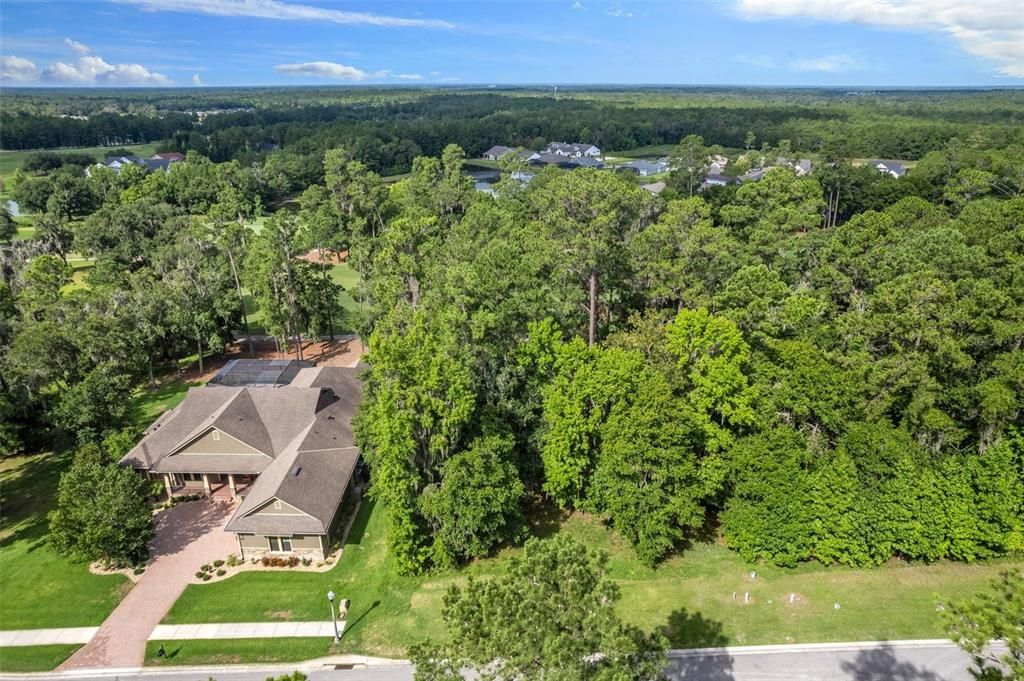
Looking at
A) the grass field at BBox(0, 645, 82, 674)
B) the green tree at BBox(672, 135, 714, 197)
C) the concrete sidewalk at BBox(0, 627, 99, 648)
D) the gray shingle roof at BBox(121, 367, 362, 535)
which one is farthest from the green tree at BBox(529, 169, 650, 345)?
the green tree at BBox(672, 135, 714, 197)

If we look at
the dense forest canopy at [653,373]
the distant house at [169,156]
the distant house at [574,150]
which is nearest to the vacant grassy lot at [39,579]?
the dense forest canopy at [653,373]

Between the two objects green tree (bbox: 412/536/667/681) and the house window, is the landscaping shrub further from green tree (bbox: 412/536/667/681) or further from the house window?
green tree (bbox: 412/536/667/681)

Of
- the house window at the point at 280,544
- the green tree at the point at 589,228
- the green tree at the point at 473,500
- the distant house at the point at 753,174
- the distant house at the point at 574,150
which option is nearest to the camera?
the green tree at the point at 473,500

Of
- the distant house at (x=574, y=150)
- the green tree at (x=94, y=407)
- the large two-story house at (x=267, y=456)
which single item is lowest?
the large two-story house at (x=267, y=456)

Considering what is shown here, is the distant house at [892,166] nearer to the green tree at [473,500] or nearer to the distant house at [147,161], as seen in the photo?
the green tree at [473,500]

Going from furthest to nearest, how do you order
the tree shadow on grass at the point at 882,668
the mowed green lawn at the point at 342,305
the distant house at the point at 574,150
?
the distant house at the point at 574,150 → the mowed green lawn at the point at 342,305 → the tree shadow on grass at the point at 882,668

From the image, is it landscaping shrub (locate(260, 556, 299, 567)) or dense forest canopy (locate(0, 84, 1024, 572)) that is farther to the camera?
landscaping shrub (locate(260, 556, 299, 567))
